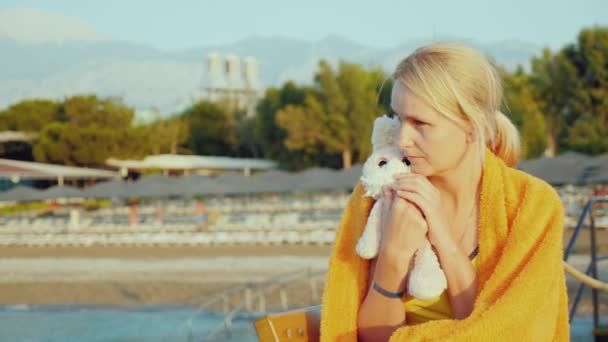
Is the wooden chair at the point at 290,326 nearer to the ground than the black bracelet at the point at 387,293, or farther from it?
nearer to the ground

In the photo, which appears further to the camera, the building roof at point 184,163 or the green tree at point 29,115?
the green tree at point 29,115

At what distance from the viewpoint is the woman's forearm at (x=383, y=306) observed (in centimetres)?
141

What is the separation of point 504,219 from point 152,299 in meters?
12.0

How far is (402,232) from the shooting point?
1.39m

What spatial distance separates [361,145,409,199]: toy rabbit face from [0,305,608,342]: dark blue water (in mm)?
4430

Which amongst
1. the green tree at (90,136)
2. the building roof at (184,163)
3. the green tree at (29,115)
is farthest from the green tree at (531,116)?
the green tree at (29,115)

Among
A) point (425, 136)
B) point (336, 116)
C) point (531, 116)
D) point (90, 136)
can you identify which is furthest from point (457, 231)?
point (90, 136)

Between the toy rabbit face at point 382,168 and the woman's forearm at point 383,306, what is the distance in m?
0.15

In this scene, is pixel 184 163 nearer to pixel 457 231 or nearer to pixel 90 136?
pixel 90 136

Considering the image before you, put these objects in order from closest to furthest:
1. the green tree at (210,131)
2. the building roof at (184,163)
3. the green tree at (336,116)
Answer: the green tree at (336,116), the building roof at (184,163), the green tree at (210,131)

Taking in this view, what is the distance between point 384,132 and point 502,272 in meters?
Answer: 0.41

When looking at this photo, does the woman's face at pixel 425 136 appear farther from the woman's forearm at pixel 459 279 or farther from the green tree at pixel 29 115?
the green tree at pixel 29 115

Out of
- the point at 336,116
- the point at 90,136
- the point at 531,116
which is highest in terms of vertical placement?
the point at 531,116

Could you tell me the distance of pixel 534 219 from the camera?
54.4 inches
